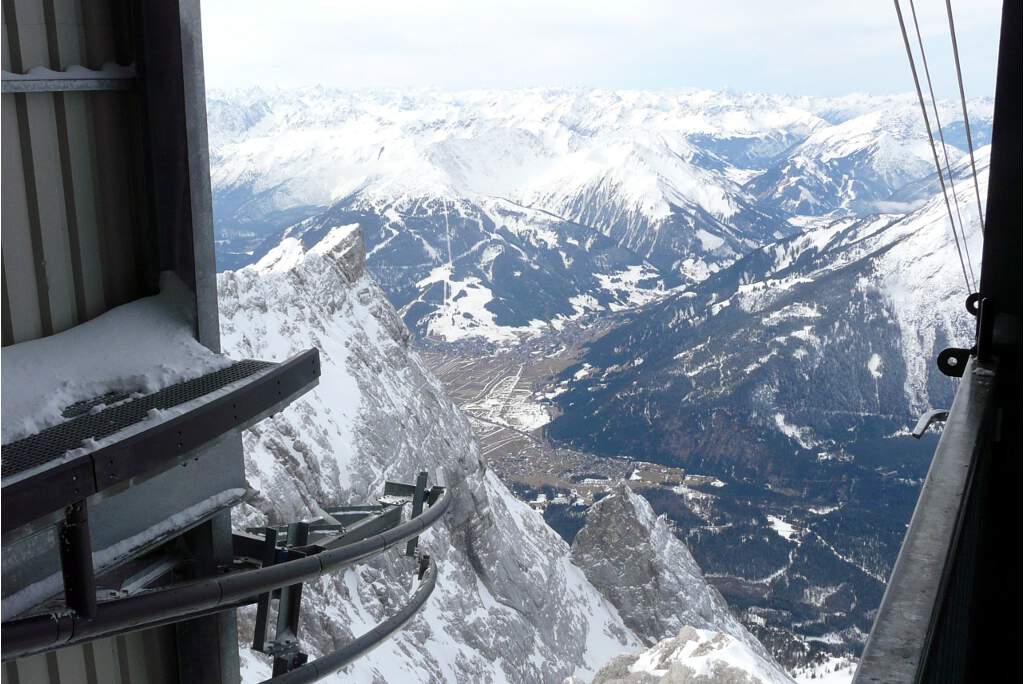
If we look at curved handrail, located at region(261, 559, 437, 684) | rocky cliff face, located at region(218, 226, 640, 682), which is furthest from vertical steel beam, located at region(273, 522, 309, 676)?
rocky cliff face, located at region(218, 226, 640, 682)

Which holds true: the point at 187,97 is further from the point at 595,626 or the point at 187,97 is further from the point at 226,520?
the point at 595,626

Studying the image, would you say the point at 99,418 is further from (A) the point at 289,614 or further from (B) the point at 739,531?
(B) the point at 739,531

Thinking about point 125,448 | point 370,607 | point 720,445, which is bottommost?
point 720,445

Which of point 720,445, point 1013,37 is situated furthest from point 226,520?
point 720,445

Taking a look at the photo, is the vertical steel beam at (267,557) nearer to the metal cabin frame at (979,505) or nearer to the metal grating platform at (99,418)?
the metal grating platform at (99,418)

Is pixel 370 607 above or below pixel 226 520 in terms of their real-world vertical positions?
below

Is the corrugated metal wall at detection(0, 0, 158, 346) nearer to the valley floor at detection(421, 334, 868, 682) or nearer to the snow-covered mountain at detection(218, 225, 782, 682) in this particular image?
the snow-covered mountain at detection(218, 225, 782, 682)
